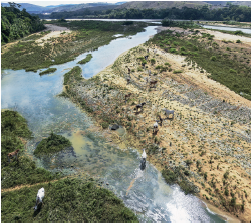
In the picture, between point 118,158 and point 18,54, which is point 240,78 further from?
point 18,54

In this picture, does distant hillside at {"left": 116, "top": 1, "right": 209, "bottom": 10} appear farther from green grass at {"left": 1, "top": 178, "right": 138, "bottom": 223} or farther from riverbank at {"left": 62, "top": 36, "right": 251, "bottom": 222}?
green grass at {"left": 1, "top": 178, "right": 138, "bottom": 223}

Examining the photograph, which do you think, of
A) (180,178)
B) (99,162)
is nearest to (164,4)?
(99,162)

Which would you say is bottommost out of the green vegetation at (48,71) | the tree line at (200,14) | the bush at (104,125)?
the green vegetation at (48,71)

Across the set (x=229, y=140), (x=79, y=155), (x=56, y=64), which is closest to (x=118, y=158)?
(x=79, y=155)

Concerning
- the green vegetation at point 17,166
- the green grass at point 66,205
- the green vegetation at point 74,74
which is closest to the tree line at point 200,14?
the green vegetation at point 74,74

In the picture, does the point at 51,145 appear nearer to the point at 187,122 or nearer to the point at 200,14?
the point at 187,122

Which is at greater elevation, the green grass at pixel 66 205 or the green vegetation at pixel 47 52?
the green grass at pixel 66 205

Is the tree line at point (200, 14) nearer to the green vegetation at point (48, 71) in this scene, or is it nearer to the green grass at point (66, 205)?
the green vegetation at point (48, 71)
